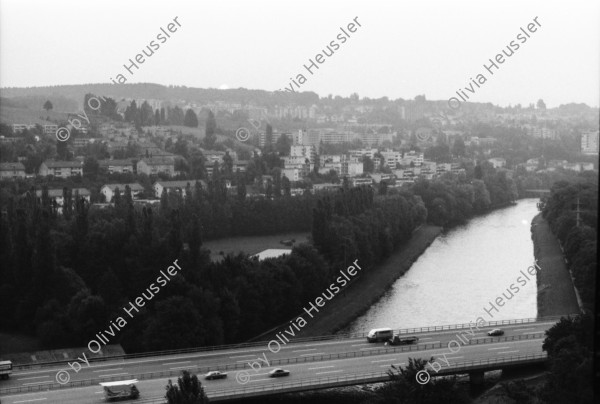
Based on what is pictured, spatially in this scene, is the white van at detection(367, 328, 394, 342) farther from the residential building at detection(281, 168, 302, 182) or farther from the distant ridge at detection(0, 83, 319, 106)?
the distant ridge at detection(0, 83, 319, 106)

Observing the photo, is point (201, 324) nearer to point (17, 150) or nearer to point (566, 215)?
point (566, 215)

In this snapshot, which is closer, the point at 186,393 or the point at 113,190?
the point at 186,393

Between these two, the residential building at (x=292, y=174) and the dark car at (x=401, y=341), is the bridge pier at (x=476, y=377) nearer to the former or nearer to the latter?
the dark car at (x=401, y=341)

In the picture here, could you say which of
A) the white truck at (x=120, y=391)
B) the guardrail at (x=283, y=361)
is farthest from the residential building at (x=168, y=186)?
the white truck at (x=120, y=391)

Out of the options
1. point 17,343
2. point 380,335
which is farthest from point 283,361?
point 17,343

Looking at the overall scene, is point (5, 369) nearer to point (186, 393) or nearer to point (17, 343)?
point (17, 343)

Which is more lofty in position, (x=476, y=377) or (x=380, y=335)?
(x=380, y=335)

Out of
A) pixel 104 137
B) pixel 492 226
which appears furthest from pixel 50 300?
pixel 104 137
